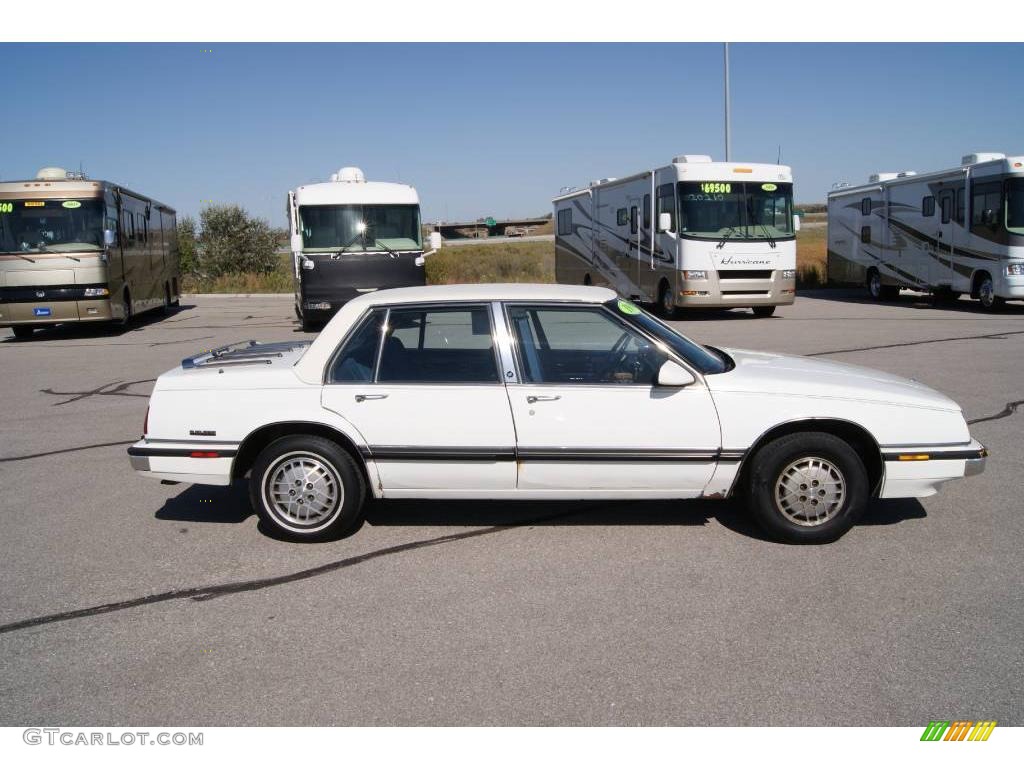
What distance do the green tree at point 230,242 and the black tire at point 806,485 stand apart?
39.3m

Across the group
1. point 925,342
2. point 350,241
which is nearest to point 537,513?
point 925,342

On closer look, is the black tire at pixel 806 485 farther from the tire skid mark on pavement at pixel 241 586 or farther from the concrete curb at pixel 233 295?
the concrete curb at pixel 233 295

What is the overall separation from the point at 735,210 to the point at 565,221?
8.72 metres

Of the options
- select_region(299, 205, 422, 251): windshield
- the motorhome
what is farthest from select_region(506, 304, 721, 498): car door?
select_region(299, 205, 422, 251): windshield

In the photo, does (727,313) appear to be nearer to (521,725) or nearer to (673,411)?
(673,411)

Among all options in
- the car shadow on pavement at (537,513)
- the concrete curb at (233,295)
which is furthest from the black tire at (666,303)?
the concrete curb at (233,295)

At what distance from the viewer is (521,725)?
343 cm

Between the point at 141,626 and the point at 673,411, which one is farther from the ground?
the point at 673,411

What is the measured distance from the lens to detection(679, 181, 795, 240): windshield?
62.7ft

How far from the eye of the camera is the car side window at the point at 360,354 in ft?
17.9

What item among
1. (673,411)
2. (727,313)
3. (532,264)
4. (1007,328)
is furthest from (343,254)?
(532,264)

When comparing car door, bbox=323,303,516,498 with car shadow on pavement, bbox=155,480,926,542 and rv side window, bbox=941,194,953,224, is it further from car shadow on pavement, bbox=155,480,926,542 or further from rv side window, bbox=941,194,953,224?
rv side window, bbox=941,194,953,224

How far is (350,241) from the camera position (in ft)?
59.8
